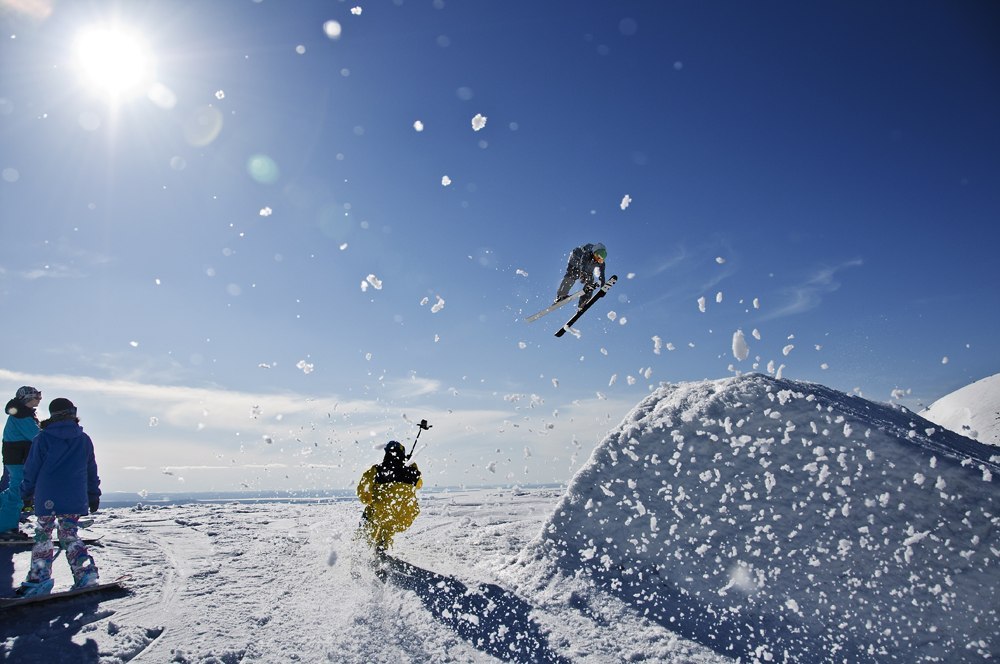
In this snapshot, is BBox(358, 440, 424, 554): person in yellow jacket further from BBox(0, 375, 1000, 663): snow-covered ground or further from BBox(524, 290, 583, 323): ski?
BBox(524, 290, 583, 323): ski

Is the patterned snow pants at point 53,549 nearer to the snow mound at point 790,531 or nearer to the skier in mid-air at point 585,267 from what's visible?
the snow mound at point 790,531

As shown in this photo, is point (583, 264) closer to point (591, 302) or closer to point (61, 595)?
point (591, 302)

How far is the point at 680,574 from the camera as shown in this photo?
5.76 m

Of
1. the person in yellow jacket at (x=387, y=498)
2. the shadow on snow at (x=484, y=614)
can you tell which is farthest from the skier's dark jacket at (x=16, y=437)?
the shadow on snow at (x=484, y=614)

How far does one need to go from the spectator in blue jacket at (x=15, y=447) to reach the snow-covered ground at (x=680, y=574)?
1263 mm

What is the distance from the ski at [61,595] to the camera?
4.60m

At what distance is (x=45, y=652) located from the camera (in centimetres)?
385

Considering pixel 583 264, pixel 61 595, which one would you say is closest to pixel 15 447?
pixel 61 595

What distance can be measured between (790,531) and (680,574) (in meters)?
1.32

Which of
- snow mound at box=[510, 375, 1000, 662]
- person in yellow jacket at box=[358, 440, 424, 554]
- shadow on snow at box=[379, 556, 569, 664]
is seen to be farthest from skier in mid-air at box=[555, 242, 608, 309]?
shadow on snow at box=[379, 556, 569, 664]

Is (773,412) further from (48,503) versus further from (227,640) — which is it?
(48,503)

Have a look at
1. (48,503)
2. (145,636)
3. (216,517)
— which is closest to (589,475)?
(145,636)

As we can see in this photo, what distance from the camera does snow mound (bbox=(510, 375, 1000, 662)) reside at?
4.79 metres

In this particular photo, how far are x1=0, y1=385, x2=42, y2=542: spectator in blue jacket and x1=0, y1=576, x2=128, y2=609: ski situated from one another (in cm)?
324
